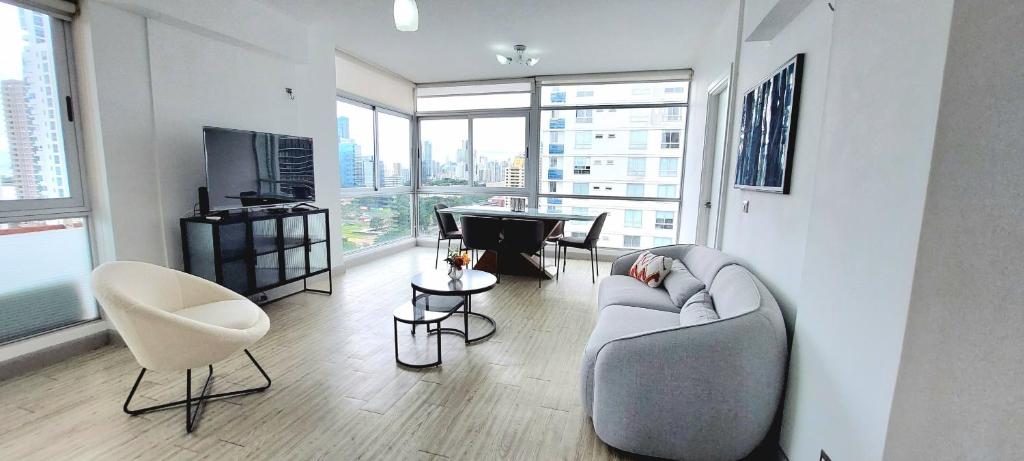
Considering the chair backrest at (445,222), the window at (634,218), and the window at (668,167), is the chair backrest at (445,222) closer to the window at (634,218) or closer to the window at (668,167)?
the window at (634,218)

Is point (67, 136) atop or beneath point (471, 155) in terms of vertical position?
beneath

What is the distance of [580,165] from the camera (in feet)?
20.4

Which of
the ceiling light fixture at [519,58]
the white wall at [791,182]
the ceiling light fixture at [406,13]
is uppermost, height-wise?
the ceiling light fixture at [519,58]

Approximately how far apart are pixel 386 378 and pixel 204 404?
0.96 meters

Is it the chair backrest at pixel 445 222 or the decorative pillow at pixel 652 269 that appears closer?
the decorative pillow at pixel 652 269

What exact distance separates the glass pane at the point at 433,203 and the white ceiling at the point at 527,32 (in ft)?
6.81

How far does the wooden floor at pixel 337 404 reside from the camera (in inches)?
74.3

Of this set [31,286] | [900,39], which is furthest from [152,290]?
[900,39]

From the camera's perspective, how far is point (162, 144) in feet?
10.2

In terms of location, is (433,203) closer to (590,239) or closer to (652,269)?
(590,239)

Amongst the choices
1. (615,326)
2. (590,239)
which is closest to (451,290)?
(615,326)

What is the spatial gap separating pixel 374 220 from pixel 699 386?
5328mm

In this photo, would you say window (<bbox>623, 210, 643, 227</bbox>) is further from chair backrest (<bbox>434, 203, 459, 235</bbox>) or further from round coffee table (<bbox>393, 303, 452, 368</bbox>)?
round coffee table (<bbox>393, 303, 452, 368</bbox>)

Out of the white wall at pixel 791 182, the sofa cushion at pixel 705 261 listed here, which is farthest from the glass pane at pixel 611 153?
the white wall at pixel 791 182
